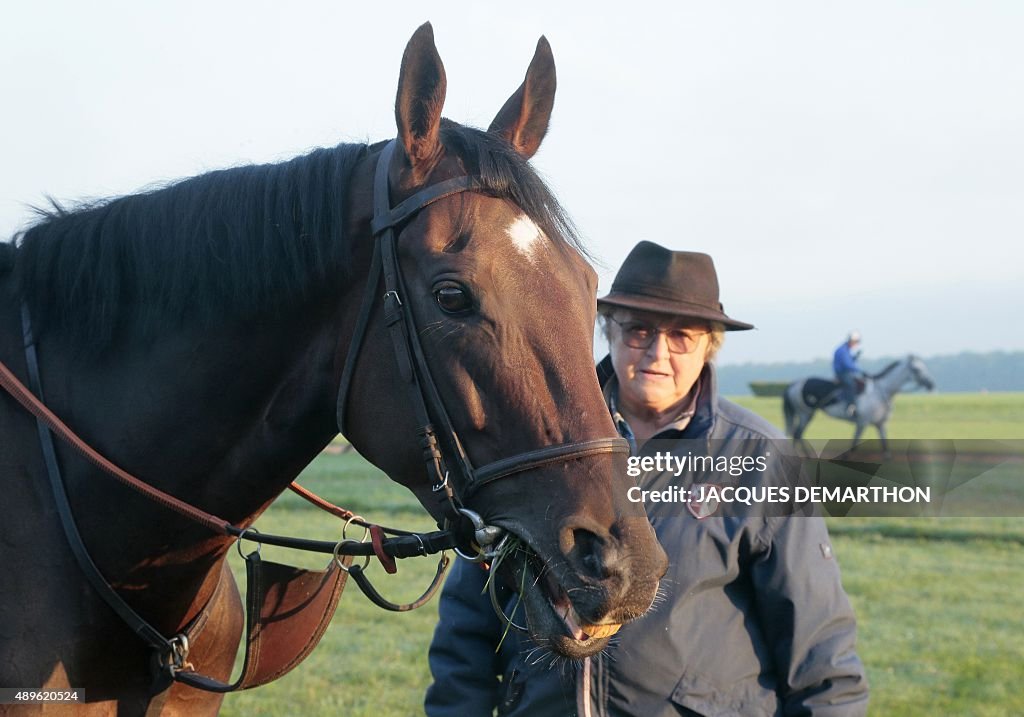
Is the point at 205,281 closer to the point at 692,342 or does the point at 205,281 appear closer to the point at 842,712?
the point at 692,342

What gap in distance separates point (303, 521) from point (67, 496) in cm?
1040

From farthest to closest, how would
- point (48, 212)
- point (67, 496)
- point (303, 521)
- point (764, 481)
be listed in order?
1. point (303, 521)
2. point (764, 481)
3. point (48, 212)
4. point (67, 496)

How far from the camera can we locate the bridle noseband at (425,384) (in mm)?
2342

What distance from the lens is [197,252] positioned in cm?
269

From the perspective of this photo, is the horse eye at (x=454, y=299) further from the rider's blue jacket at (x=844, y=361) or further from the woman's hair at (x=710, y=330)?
the rider's blue jacket at (x=844, y=361)

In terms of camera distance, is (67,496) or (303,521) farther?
(303,521)

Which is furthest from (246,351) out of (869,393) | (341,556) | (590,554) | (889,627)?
(869,393)

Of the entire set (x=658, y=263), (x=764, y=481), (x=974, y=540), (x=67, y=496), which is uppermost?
(x=658, y=263)

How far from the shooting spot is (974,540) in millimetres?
11875

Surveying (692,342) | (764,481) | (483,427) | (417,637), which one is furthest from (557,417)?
(417,637)

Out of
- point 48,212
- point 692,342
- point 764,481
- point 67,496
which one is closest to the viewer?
point 67,496

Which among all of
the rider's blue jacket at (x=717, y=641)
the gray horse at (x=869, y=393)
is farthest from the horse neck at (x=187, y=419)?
the gray horse at (x=869, y=393)

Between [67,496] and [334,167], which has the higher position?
[334,167]

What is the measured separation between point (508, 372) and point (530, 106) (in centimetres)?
100
